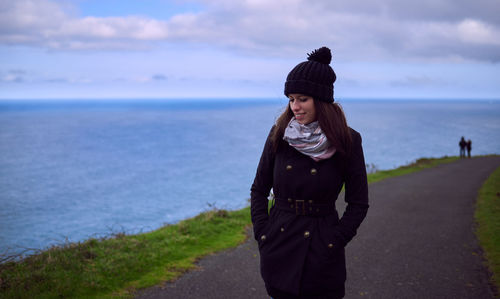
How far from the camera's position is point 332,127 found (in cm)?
287

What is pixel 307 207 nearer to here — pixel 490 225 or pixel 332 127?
pixel 332 127

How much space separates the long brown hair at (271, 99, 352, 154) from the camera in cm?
285

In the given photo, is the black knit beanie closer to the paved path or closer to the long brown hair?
the long brown hair

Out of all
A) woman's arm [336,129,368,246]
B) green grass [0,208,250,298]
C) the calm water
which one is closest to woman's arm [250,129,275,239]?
woman's arm [336,129,368,246]

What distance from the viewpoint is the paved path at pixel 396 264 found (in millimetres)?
5602

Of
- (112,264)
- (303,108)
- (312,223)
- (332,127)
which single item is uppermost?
(303,108)

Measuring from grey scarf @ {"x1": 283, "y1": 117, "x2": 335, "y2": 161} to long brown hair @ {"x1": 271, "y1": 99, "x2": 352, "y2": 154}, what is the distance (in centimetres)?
5

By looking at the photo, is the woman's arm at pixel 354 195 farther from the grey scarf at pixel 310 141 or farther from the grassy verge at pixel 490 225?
the grassy verge at pixel 490 225

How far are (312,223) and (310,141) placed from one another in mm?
649

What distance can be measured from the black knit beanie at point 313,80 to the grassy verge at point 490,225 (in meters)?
4.60

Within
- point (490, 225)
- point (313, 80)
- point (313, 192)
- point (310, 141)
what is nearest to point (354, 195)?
point (313, 192)

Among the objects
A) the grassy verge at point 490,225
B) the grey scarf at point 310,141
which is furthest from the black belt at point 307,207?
the grassy verge at point 490,225

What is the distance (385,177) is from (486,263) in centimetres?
1198

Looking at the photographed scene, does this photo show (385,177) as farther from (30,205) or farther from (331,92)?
(30,205)
